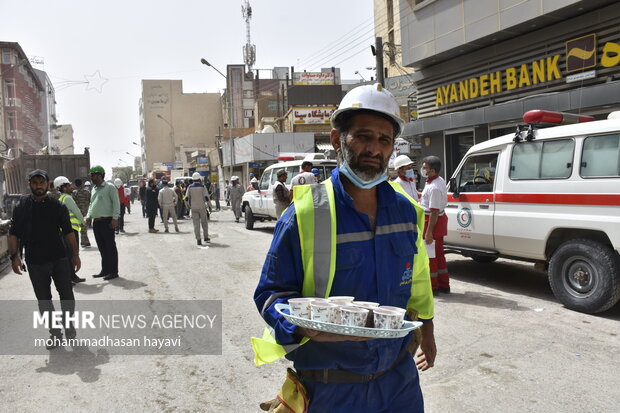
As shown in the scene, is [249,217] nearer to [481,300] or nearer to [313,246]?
[481,300]

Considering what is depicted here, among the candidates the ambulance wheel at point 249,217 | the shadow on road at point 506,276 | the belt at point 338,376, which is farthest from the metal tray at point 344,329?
the ambulance wheel at point 249,217

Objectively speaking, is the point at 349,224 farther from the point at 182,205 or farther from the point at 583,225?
the point at 182,205

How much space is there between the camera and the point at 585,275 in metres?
6.36

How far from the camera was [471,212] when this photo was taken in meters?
7.98

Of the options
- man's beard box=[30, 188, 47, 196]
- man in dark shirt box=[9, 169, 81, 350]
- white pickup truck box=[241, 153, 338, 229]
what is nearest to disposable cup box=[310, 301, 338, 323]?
man in dark shirt box=[9, 169, 81, 350]

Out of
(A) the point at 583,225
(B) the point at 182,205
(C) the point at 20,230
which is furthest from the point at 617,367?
(B) the point at 182,205

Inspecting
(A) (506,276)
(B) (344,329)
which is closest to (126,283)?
(A) (506,276)

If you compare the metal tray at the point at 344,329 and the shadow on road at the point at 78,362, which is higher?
the metal tray at the point at 344,329

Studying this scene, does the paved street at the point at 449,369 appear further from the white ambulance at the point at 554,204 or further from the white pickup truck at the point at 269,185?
the white pickup truck at the point at 269,185

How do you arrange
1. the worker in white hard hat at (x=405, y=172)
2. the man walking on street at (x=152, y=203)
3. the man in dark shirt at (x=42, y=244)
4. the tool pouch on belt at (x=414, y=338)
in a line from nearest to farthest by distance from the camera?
the tool pouch on belt at (x=414, y=338) < the man in dark shirt at (x=42, y=244) < the worker in white hard hat at (x=405, y=172) < the man walking on street at (x=152, y=203)

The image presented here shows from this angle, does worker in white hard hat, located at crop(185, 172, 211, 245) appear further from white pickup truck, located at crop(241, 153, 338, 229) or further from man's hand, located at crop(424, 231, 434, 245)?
man's hand, located at crop(424, 231, 434, 245)

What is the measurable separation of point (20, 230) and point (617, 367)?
6.08 m

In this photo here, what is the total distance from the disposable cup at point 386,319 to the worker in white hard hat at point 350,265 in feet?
0.41

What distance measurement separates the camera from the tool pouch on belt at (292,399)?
1949mm
